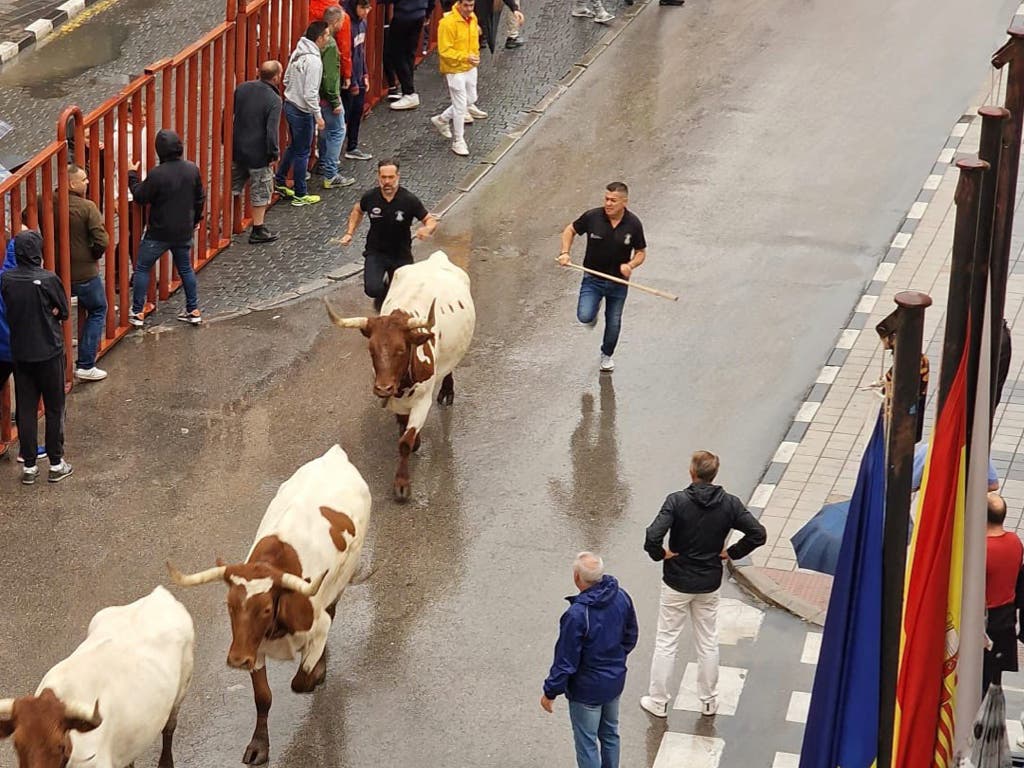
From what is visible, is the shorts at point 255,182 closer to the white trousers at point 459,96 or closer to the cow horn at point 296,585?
the white trousers at point 459,96

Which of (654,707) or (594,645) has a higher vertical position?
(594,645)

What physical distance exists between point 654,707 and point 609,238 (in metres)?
5.33

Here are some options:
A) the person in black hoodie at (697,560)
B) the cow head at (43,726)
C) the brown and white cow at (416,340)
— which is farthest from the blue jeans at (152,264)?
the cow head at (43,726)

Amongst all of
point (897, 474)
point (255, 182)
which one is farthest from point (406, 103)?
point (897, 474)

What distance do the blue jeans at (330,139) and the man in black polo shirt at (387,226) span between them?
3.82m

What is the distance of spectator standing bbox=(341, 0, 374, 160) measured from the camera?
2022cm

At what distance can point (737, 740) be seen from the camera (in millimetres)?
11430

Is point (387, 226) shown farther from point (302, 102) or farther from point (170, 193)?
point (302, 102)

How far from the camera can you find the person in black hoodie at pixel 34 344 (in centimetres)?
1376

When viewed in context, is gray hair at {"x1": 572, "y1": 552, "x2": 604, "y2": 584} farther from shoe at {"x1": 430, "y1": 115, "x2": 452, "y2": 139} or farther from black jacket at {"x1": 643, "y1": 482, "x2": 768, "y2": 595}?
shoe at {"x1": 430, "y1": 115, "x2": 452, "y2": 139}

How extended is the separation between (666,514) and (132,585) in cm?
415

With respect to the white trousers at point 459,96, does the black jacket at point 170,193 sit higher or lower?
higher

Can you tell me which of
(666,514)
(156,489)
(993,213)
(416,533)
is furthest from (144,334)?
(993,213)

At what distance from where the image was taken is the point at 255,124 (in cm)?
1822
